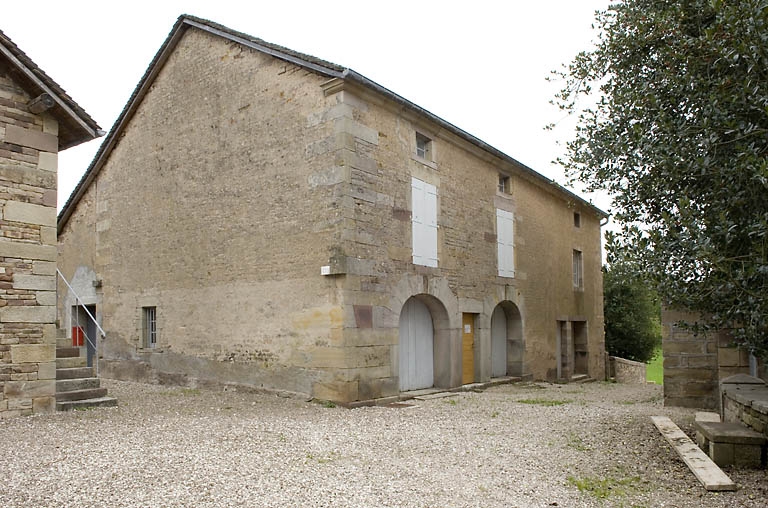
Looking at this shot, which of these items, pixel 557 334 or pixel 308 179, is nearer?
pixel 308 179

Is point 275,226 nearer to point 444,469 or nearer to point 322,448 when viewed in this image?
point 322,448

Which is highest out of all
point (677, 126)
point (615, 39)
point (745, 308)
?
point (615, 39)

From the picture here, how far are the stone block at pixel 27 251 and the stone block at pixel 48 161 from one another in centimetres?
108

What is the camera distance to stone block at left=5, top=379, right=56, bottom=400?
8.05 meters

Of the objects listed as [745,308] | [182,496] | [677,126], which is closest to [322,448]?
[182,496]

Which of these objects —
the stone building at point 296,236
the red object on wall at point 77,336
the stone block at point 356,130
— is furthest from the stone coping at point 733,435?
the red object on wall at point 77,336

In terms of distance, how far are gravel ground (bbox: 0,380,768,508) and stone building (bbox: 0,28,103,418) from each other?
630mm

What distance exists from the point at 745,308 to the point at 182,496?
14.8 feet

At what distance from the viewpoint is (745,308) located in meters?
4.80

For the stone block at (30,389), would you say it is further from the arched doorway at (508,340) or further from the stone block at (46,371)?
the arched doorway at (508,340)

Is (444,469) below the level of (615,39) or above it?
below

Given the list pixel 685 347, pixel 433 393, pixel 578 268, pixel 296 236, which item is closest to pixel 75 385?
pixel 296 236

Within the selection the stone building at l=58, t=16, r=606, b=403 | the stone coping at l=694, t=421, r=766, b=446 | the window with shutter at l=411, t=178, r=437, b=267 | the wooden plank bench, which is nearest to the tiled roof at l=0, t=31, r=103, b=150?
the stone building at l=58, t=16, r=606, b=403

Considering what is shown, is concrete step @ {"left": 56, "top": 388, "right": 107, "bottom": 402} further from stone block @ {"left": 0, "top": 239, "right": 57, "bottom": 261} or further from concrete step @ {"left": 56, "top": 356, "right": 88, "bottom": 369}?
stone block @ {"left": 0, "top": 239, "right": 57, "bottom": 261}
